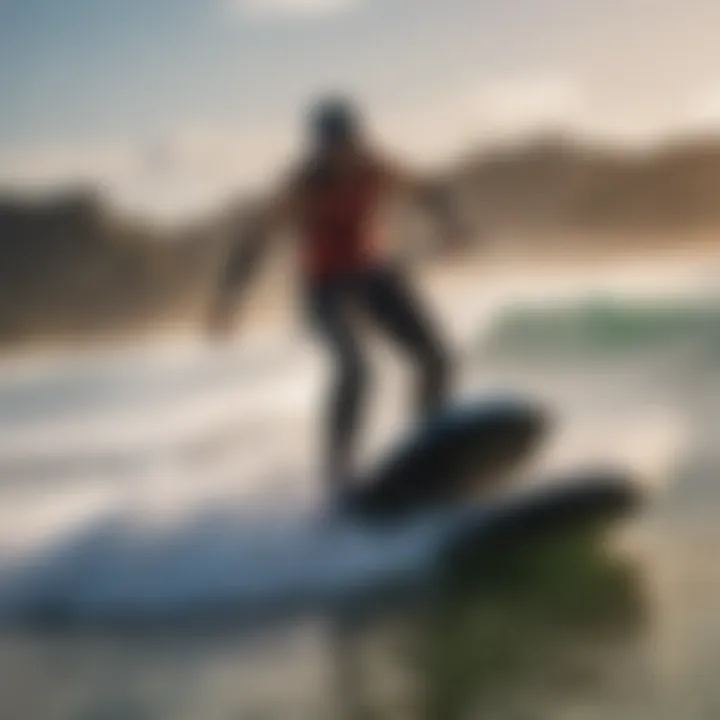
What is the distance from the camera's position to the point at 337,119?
1.15 m

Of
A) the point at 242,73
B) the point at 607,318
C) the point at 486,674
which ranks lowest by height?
the point at 486,674

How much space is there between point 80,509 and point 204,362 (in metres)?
0.17

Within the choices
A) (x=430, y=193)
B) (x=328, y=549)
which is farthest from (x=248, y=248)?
(x=328, y=549)

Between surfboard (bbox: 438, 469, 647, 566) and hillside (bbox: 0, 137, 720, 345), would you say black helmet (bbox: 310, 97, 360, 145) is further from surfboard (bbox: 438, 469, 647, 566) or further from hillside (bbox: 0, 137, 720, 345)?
surfboard (bbox: 438, 469, 647, 566)

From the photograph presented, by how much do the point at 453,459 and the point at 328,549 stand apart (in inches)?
5.4

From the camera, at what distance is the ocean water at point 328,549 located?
1091mm

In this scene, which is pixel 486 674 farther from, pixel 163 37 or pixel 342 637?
pixel 163 37

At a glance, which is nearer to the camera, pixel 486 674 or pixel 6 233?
pixel 486 674

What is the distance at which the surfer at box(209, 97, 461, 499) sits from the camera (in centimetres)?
113

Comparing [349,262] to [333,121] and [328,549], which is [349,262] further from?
[328,549]

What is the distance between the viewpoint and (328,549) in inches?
44.1

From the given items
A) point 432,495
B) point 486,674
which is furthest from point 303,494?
point 486,674

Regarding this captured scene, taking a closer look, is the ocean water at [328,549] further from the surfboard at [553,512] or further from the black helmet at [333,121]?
the black helmet at [333,121]

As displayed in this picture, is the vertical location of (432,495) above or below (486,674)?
above
